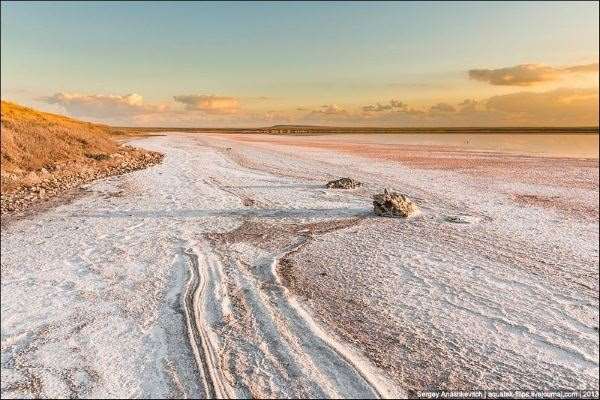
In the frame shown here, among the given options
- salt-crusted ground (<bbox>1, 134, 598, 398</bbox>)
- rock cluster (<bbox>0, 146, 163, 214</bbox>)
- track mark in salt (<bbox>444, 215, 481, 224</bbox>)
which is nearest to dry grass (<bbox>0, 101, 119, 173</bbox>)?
rock cluster (<bbox>0, 146, 163, 214</bbox>)

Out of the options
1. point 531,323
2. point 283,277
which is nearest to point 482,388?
point 531,323

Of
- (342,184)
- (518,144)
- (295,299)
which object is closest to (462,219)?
(342,184)

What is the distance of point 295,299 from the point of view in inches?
275

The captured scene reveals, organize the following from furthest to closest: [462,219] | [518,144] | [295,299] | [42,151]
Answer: [518,144] < [42,151] < [462,219] < [295,299]

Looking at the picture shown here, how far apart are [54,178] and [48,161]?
260 centimetres

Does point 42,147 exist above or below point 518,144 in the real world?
below

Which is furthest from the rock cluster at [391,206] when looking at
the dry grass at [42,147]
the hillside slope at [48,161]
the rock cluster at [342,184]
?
the dry grass at [42,147]

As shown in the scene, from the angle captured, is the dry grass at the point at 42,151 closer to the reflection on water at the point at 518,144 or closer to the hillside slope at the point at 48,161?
the hillside slope at the point at 48,161

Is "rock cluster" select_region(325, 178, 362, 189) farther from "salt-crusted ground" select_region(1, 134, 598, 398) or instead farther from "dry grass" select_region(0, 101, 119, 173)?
"dry grass" select_region(0, 101, 119, 173)

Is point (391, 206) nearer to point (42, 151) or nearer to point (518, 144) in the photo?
point (42, 151)

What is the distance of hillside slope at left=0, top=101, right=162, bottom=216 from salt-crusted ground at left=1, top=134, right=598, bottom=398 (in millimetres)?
2654

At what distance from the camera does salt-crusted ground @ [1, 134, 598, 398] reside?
4977 mm

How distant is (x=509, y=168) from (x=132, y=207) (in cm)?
2133

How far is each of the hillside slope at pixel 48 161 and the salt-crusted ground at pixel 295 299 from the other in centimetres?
265
